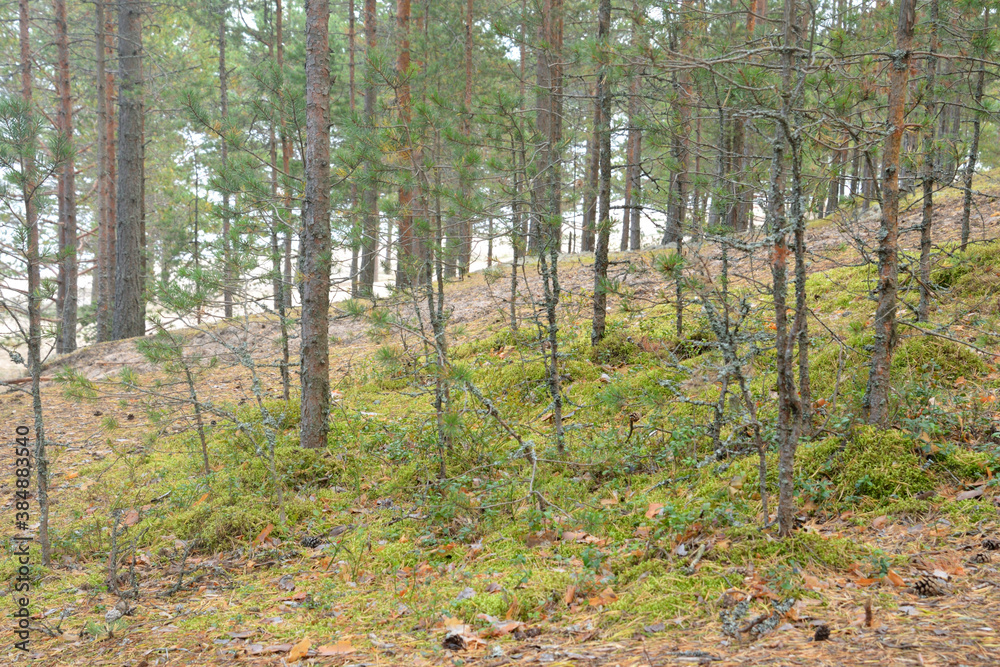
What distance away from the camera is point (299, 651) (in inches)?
127

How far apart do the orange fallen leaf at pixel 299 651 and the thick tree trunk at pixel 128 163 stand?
1318cm

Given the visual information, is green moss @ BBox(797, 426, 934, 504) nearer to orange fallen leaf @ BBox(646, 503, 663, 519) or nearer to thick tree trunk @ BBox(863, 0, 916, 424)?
thick tree trunk @ BBox(863, 0, 916, 424)

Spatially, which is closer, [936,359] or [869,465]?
[869,465]

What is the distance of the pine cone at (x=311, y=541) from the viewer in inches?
194

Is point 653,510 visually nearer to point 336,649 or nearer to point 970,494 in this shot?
point 970,494

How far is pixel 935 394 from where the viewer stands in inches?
187

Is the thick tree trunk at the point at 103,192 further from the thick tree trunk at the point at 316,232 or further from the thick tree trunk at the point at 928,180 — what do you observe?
the thick tree trunk at the point at 928,180

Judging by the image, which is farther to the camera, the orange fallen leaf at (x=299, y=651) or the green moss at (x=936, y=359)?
the green moss at (x=936, y=359)

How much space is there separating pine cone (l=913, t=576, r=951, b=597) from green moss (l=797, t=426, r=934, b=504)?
0.97 meters

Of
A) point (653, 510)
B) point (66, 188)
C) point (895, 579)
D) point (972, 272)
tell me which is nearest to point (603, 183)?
point (972, 272)

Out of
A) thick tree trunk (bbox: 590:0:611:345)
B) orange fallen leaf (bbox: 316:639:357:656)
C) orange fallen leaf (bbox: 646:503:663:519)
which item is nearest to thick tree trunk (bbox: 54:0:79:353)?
thick tree trunk (bbox: 590:0:611:345)

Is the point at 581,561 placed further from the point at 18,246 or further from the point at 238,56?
the point at 238,56

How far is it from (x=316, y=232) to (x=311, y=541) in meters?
2.99

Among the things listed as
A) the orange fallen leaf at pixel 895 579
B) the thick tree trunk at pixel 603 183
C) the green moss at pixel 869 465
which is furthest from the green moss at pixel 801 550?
the thick tree trunk at pixel 603 183
